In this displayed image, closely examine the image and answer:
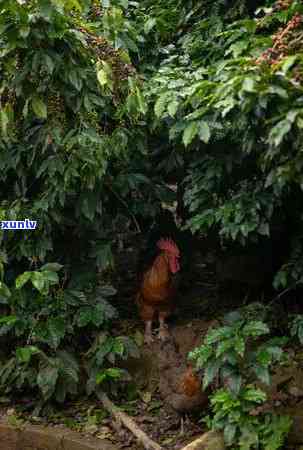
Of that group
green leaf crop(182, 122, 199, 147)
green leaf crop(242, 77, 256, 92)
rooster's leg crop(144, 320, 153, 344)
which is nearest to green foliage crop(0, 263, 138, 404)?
rooster's leg crop(144, 320, 153, 344)

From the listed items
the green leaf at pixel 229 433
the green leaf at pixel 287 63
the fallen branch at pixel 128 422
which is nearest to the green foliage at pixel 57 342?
the fallen branch at pixel 128 422

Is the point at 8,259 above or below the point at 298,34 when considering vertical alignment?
below

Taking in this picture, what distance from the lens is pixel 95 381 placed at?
4402 millimetres

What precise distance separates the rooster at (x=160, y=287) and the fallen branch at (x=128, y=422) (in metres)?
0.51

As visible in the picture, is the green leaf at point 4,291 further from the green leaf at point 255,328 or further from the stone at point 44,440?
the green leaf at point 255,328

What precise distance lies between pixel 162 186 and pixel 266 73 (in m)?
1.92

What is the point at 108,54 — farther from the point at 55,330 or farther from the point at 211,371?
the point at 211,371

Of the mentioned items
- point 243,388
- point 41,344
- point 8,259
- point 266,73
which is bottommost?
point 243,388

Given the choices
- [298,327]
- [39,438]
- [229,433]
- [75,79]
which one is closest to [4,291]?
[39,438]

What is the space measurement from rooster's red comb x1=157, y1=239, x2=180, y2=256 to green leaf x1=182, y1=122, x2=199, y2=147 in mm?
1193

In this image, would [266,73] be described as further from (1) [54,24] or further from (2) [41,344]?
(2) [41,344]

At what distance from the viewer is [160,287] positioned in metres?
4.52

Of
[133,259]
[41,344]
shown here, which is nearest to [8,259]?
[41,344]

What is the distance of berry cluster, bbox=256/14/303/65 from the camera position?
286cm
